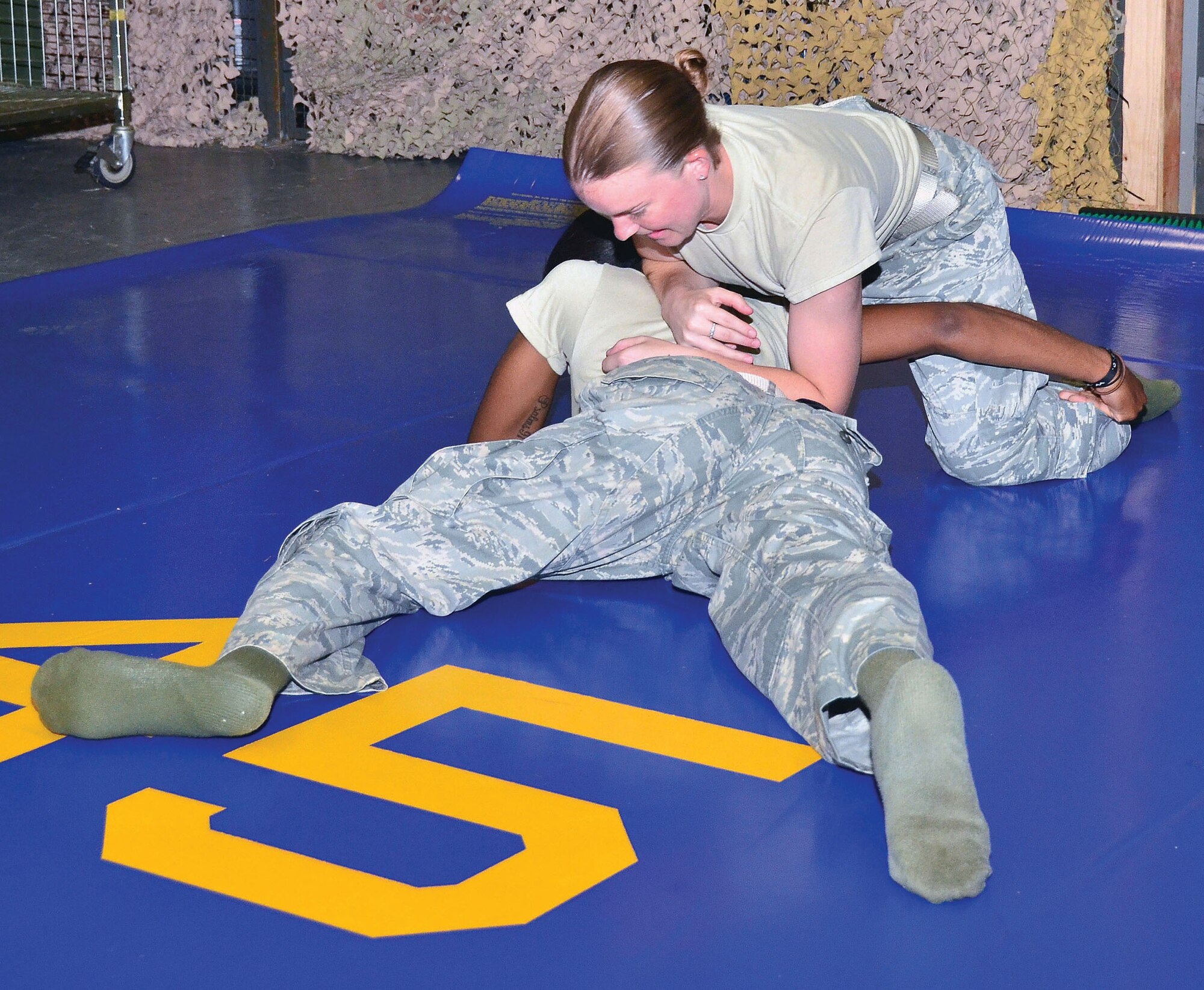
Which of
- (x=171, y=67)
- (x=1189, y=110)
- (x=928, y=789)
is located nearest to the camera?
(x=928, y=789)

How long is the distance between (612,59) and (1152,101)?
7.01 ft

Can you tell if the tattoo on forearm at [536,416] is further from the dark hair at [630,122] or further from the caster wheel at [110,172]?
the caster wheel at [110,172]

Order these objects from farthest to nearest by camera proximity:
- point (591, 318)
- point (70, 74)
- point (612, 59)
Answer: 1. point (70, 74)
2. point (612, 59)
3. point (591, 318)

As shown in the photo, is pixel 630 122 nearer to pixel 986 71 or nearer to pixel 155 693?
pixel 155 693

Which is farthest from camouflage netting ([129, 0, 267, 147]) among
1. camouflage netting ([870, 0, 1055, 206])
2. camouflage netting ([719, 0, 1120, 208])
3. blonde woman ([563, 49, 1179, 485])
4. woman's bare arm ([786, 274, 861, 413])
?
woman's bare arm ([786, 274, 861, 413])

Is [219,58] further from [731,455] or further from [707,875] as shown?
[707,875]

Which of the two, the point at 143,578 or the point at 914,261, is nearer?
the point at 143,578

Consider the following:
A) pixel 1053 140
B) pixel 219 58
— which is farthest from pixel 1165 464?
pixel 219 58

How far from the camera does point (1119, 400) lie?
2.34m

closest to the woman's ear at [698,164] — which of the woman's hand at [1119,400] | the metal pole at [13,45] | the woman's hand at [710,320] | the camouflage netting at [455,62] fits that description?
the woman's hand at [710,320]

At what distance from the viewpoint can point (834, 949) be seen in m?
1.14

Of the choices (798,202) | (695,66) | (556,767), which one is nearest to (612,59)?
(695,66)

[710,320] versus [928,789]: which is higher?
[710,320]

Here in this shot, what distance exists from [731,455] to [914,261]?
0.77 meters
